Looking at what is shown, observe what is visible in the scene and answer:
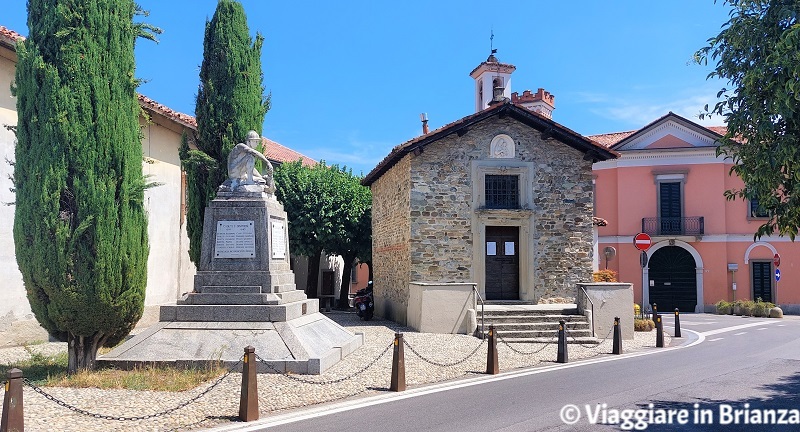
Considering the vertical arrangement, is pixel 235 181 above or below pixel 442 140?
below

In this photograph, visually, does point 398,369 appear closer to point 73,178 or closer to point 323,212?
point 73,178

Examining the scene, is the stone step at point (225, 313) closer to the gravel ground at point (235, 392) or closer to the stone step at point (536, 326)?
the gravel ground at point (235, 392)

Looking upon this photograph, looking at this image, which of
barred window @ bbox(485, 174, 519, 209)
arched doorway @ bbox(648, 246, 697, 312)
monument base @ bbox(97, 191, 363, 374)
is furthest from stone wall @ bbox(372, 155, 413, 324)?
arched doorway @ bbox(648, 246, 697, 312)

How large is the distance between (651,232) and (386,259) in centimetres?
1458

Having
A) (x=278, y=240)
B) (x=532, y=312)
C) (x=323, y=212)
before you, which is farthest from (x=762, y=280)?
(x=278, y=240)

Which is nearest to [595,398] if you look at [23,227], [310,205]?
[23,227]

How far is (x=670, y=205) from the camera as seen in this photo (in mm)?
29469

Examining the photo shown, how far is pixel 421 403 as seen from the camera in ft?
26.4

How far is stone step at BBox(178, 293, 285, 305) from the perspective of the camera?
10.6m

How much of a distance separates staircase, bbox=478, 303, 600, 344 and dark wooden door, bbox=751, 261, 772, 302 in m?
16.5

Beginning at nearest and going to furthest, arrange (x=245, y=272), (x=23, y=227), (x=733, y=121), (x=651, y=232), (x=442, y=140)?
(x=733, y=121) → (x=23, y=227) → (x=245, y=272) → (x=442, y=140) → (x=651, y=232)

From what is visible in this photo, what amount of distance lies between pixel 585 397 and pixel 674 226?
23349 mm

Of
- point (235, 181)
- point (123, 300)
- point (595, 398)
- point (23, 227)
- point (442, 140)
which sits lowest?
point (595, 398)

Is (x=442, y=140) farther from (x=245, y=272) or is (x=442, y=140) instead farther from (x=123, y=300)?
(x=123, y=300)
